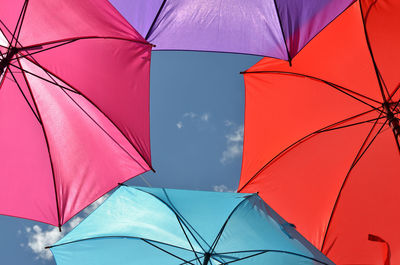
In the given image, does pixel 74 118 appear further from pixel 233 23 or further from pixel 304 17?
pixel 304 17

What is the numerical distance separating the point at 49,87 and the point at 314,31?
335 cm

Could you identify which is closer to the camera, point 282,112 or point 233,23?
point 233,23

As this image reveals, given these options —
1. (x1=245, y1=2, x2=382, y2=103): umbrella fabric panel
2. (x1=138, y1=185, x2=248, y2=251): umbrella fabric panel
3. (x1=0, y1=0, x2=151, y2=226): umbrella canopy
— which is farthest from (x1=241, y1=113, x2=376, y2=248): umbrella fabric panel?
(x1=0, y1=0, x2=151, y2=226): umbrella canopy

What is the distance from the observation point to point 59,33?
12.6ft

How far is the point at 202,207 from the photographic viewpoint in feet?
13.3

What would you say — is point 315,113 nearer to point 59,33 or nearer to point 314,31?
point 314,31

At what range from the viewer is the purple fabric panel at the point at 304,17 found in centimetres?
400

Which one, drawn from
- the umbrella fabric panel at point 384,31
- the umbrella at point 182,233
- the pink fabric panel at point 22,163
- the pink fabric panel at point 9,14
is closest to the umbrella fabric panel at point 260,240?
the umbrella at point 182,233

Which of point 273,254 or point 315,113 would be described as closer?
point 273,254

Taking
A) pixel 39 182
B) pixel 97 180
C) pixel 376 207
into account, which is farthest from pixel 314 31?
pixel 39 182

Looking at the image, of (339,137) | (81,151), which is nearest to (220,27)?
(339,137)

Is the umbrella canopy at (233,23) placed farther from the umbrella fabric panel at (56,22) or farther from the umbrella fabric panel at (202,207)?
the umbrella fabric panel at (202,207)

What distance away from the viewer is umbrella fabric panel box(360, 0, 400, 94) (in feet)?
13.6

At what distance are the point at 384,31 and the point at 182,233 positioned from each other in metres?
3.50
